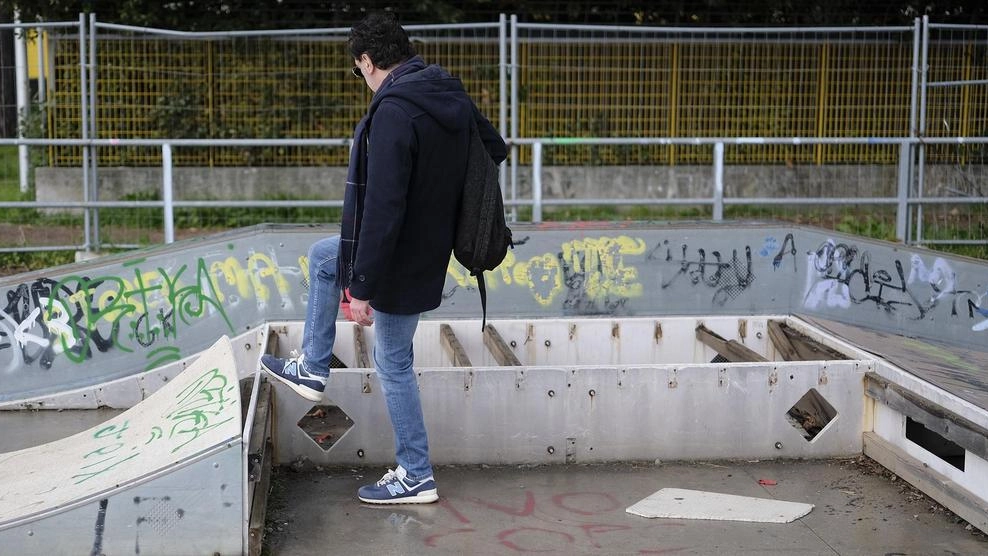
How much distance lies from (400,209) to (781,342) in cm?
345

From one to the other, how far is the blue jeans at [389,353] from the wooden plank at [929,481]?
2.25 m

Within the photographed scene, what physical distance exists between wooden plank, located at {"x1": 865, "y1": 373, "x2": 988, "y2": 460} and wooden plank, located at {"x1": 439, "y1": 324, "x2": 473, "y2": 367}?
2.15m

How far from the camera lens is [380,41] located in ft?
14.8

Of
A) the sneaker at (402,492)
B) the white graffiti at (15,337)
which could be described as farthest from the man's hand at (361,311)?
the white graffiti at (15,337)

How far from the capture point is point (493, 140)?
15.9 feet

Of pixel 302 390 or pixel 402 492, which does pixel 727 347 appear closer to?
pixel 402 492

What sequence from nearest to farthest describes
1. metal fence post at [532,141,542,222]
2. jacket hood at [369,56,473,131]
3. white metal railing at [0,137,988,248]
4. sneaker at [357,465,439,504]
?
jacket hood at [369,56,473,131] < sneaker at [357,465,439,504] < metal fence post at [532,141,542,222] < white metal railing at [0,137,988,248]

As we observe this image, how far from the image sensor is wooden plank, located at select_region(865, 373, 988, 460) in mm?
4559

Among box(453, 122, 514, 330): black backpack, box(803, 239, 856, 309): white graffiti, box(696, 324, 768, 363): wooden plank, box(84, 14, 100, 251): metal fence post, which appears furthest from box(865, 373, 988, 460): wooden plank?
box(84, 14, 100, 251): metal fence post

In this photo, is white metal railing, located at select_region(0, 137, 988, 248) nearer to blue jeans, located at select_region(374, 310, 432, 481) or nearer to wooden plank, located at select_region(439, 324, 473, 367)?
wooden plank, located at select_region(439, 324, 473, 367)

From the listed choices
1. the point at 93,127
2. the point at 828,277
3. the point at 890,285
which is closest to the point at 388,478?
the point at 828,277

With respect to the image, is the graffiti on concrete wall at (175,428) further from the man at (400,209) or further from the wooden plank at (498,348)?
the wooden plank at (498,348)

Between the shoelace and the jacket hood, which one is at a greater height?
the jacket hood

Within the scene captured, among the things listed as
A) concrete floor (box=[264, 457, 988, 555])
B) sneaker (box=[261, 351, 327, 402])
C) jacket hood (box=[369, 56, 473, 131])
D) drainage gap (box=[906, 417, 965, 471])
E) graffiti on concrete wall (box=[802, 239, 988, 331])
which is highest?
jacket hood (box=[369, 56, 473, 131])
